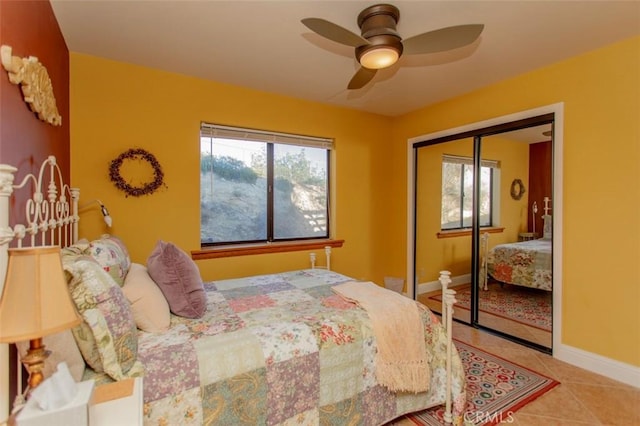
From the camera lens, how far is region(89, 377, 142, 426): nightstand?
97 cm

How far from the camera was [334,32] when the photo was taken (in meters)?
1.68

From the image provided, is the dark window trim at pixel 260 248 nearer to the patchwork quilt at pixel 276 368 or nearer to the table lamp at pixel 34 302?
the patchwork quilt at pixel 276 368

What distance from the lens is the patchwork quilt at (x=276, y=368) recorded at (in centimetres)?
133

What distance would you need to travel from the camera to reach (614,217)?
2.33 m

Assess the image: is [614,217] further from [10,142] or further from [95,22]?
[95,22]

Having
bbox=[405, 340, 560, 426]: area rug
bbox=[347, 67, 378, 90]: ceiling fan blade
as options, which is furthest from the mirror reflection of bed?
bbox=[347, 67, 378, 90]: ceiling fan blade

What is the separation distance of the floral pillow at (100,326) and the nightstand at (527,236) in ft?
10.4

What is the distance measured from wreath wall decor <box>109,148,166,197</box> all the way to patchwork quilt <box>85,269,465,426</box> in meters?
1.33

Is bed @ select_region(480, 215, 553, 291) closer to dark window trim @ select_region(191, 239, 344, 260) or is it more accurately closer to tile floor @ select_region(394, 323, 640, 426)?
tile floor @ select_region(394, 323, 640, 426)

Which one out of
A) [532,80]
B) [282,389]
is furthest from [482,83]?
[282,389]

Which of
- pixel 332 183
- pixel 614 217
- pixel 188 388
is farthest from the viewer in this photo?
pixel 332 183

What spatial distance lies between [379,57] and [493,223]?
2.23 meters

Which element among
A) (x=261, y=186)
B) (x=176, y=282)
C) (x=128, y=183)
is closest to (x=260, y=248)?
(x=261, y=186)

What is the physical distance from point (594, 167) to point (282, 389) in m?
2.76
